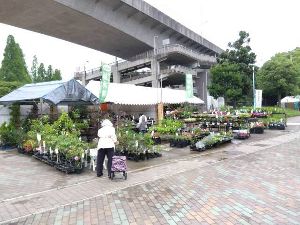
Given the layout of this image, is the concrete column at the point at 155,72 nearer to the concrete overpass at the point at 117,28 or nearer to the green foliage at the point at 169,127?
the concrete overpass at the point at 117,28

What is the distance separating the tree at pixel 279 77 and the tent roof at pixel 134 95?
18.1 m

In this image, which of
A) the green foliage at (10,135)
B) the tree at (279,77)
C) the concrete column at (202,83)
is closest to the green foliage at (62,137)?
the green foliage at (10,135)

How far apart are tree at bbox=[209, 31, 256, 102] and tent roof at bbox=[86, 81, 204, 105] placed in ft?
22.1

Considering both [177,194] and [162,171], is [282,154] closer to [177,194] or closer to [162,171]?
[162,171]

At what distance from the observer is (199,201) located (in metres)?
6.39

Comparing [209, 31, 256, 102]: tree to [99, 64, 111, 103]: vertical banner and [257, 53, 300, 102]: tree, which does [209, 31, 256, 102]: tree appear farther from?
[99, 64, 111, 103]: vertical banner

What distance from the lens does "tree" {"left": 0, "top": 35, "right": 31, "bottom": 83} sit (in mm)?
60156

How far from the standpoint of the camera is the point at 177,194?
6934 mm

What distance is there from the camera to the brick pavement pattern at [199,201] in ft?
17.9

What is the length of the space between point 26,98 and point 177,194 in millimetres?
10661

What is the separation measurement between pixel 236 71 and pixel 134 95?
15031mm

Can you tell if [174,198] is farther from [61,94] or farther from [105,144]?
[61,94]

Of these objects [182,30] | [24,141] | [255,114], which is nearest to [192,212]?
[24,141]

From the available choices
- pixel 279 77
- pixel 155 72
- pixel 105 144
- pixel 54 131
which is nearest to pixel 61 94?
pixel 54 131
